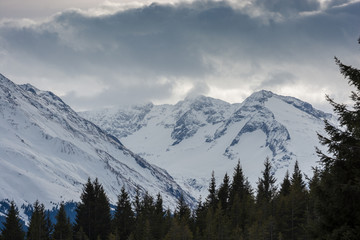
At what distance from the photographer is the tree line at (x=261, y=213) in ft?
52.5

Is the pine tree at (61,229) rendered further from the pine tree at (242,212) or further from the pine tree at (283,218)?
the pine tree at (283,218)

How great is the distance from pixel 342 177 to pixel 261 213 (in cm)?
4102

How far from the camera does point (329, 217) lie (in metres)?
16.6

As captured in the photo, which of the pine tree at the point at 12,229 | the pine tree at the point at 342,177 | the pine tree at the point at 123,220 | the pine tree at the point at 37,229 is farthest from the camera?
the pine tree at the point at 123,220

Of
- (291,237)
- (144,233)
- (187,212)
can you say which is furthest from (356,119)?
(187,212)

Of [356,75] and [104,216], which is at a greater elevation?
[104,216]

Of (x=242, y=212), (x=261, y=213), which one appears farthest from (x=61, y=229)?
(x=261, y=213)

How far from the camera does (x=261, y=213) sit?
184ft

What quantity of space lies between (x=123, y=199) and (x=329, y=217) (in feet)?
167

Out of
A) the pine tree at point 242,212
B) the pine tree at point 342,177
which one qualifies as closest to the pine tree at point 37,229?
the pine tree at point 242,212

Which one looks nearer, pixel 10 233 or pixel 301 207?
pixel 301 207

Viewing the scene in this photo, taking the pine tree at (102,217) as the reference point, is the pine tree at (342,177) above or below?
below

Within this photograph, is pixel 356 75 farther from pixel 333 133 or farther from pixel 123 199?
pixel 123 199

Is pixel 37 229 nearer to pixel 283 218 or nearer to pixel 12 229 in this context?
pixel 12 229
